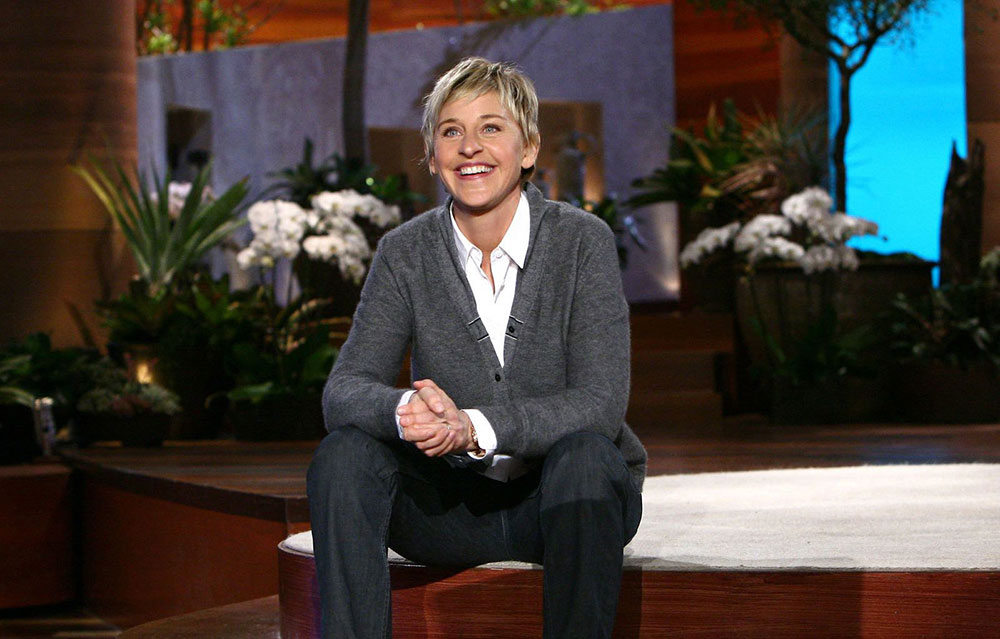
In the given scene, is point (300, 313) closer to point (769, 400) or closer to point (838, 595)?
point (769, 400)

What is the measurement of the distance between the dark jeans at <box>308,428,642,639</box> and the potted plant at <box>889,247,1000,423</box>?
3.45m

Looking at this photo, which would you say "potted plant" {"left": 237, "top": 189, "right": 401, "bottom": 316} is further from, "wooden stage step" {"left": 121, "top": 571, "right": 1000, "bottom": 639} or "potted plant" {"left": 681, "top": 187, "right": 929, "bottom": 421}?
"wooden stage step" {"left": 121, "top": 571, "right": 1000, "bottom": 639}

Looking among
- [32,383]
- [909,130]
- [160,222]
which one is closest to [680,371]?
[160,222]

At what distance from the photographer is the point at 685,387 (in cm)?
550

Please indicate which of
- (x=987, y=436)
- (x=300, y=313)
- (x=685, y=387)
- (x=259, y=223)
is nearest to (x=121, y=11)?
(x=259, y=223)

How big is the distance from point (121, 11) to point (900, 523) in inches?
161

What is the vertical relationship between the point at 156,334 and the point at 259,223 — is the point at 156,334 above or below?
below

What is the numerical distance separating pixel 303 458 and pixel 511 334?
2305 millimetres

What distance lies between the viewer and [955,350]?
5.12 m

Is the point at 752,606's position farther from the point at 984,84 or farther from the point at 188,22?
the point at 188,22

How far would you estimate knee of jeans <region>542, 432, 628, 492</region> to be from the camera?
5.93 feet

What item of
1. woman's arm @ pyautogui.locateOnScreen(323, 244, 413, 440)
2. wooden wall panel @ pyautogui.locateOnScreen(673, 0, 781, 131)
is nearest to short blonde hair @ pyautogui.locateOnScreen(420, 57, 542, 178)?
woman's arm @ pyautogui.locateOnScreen(323, 244, 413, 440)

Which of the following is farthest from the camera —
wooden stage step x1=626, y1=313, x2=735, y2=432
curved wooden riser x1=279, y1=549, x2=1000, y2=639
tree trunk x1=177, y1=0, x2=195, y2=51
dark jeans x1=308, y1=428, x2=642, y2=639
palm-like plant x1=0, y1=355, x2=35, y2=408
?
tree trunk x1=177, y1=0, x2=195, y2=51

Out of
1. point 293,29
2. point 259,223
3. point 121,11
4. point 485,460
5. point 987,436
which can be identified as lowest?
point 987,436
